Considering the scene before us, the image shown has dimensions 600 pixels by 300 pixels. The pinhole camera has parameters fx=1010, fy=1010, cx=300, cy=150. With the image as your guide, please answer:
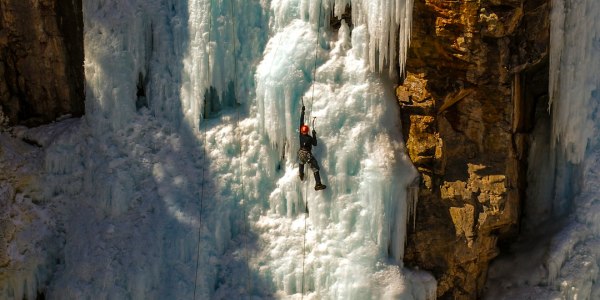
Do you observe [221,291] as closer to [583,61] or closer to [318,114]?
[318,114]

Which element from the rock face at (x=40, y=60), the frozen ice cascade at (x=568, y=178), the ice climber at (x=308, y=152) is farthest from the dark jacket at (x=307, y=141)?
the rock face at (x=40, y=60)

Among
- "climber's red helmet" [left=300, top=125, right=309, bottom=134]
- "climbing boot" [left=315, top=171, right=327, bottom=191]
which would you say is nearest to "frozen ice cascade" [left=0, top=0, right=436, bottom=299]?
"climbing boot" [left=315, top=171, right=327, bottom=191]

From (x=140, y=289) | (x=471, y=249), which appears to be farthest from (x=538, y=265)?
(x=140, y=289)

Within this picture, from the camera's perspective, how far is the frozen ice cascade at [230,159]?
41.7ft

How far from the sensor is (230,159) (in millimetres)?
13414

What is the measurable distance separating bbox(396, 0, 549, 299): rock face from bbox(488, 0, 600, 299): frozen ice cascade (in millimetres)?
322

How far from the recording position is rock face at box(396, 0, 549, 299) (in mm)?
12320

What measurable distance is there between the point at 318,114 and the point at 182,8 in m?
2.38

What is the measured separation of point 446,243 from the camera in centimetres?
1291

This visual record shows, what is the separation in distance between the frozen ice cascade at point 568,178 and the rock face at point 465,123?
1.06 ft

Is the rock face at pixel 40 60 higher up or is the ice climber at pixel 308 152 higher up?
the rock face at pixel 40 60

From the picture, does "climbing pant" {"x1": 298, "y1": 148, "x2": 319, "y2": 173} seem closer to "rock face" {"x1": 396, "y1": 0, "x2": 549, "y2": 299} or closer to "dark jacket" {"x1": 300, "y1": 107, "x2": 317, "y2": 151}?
"dark jacket" {"x1": 300, "y1": 107, "x2": 317, "y2": 151}

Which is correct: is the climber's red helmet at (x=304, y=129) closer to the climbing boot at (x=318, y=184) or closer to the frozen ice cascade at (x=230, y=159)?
the frozen ice cascade at (x=230, y=159)

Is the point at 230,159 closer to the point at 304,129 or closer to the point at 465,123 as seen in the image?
the point at 304,129
